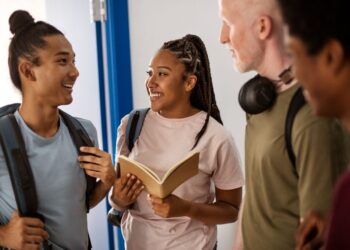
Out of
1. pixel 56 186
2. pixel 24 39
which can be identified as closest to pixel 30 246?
pixel 56 186

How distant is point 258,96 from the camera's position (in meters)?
1.17

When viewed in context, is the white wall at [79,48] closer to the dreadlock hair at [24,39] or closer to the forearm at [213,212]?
the dreadlock hair at [24,39]

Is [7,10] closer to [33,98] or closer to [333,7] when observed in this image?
[33,98]

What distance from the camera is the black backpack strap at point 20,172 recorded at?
137cm

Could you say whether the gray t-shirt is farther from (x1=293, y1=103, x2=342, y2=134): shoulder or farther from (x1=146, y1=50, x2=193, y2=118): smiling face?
(x1=293, y1=103, x2=342, y2=134): shoulder

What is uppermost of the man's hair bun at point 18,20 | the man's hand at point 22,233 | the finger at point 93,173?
the man's hair bun at point 18,20

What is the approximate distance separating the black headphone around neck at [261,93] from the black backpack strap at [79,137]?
595 mm

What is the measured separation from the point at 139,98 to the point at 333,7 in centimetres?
187

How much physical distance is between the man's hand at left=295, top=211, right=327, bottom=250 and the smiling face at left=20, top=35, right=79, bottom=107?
894mm

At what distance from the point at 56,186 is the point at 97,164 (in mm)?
145

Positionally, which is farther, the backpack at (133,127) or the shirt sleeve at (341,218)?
the backpack at (133,127)

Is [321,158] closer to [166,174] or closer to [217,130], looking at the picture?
[166,174]

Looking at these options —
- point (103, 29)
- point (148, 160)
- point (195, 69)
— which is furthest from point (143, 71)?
point (148, 160)

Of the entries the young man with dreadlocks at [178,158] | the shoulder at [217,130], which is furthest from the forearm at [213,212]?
the shoulder at [217,130]
